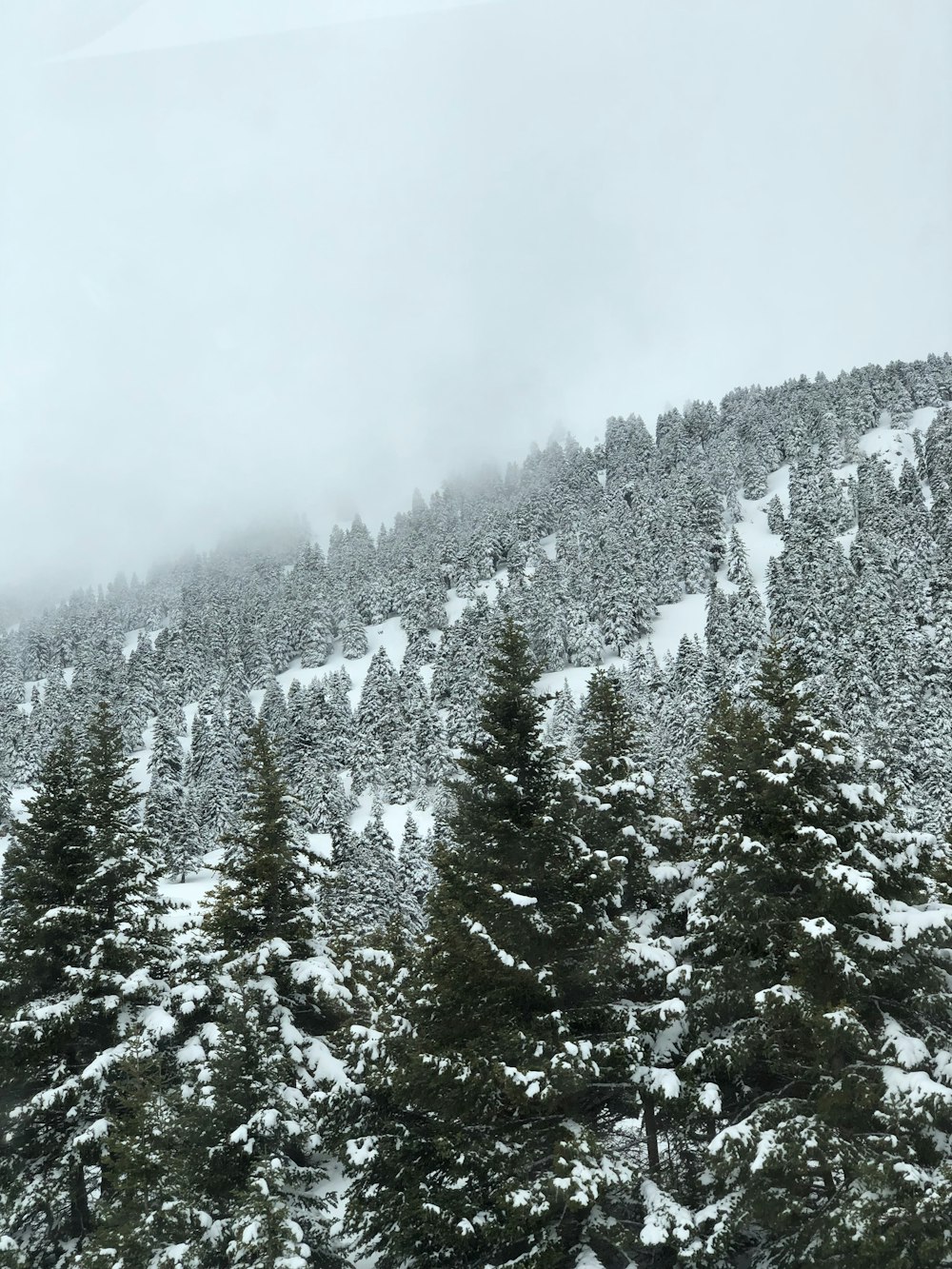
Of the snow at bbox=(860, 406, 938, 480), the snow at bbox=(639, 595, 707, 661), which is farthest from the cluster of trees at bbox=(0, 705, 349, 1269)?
the snow at bbox=(860, 406, 938, 480)

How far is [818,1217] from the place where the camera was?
34.4 ft

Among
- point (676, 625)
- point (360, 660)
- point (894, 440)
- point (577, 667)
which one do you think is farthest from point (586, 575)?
point (894, 440)

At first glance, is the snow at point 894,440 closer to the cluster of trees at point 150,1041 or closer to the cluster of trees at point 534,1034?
the cluster of trees at point 534,1034

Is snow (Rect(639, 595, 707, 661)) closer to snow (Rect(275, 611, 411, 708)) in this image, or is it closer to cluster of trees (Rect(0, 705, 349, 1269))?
snow (Rect(275, 611, 411, 708))

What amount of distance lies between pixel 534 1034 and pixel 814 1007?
426 centimetres

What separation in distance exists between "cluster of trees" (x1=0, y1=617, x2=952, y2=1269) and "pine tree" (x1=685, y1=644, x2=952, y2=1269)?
6 cm

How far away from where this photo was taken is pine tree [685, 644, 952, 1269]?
9.93 metres

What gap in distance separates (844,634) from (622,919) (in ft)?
234

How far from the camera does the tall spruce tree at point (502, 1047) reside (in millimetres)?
11250

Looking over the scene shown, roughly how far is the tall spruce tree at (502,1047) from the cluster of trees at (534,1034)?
6 cm

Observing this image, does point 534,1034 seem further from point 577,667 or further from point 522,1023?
point 577,667

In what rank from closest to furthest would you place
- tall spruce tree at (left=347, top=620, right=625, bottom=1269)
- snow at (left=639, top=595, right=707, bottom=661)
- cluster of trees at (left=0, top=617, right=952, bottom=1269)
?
1. cluster of trees at (left=0, top=617, right=952, bottom=1269)
2. tall spruce tree at (left=347, top=620, right=625, bottom=1269)
3. snow at (left=639, top=595, right=707, bottom=661)

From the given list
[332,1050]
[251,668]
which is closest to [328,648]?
[251,668]

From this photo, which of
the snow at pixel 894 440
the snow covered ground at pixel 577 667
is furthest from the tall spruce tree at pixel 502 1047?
the snow at pixel 894 440
